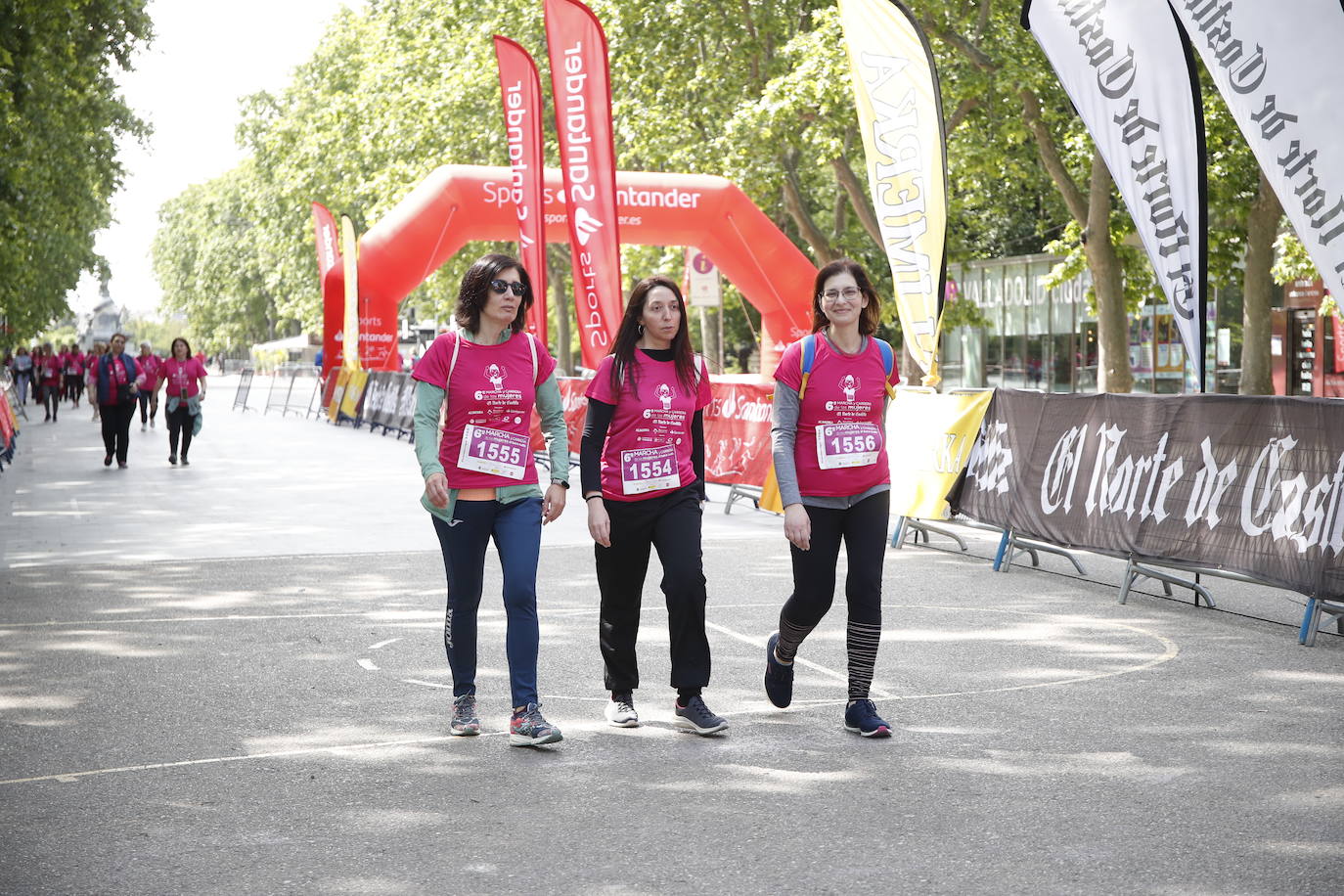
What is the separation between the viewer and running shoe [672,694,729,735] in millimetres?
6152

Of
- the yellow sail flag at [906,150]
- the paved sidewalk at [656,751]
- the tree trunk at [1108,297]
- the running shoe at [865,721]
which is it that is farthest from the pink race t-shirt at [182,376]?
the running shoe at [865,721]

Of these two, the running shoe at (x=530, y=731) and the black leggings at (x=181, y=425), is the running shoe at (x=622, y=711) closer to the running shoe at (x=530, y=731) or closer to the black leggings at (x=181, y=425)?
the running shoe at (x=530, y=731)

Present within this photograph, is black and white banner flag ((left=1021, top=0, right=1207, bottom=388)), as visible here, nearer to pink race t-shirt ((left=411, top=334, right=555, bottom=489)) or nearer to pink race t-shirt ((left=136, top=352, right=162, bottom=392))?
pink race t-shirt ((left=411, top=334, right=555, bottom=489))

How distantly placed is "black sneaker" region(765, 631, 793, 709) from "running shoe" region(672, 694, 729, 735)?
345mm

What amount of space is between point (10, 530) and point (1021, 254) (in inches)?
1467

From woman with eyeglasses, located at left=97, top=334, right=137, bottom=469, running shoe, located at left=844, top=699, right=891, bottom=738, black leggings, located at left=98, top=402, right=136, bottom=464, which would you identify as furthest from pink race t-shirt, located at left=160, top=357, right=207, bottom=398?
running shoe, located at left=844, top=699, right=891, bottom=738

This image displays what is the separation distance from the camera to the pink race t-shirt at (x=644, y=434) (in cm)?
611

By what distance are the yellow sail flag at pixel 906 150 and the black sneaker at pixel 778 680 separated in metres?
6.63

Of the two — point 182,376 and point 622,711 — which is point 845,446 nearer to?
point 622,711

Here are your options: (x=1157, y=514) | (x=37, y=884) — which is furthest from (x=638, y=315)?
(x=1157, y=514)

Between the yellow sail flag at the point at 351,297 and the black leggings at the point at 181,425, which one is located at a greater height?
the yellow sail flag at the point at 351,297

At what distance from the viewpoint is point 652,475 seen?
6105 mm

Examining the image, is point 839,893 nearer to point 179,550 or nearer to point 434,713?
point 434,713

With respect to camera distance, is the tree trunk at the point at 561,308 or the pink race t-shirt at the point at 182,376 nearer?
the pink race t-shirt at the point at 182,376
